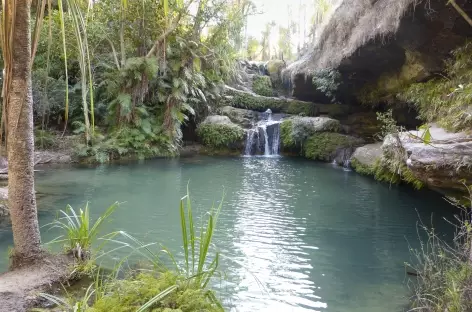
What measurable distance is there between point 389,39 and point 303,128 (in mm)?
5491

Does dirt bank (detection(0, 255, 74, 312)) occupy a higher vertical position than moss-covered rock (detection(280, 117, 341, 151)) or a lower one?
lower

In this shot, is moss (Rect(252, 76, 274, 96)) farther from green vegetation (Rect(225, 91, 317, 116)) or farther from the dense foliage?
the dense foliage

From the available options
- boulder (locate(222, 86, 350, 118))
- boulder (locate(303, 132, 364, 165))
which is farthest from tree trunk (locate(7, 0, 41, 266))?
boulder (locate(222, 86, 350, 118))

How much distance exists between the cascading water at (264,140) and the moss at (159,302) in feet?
41.3

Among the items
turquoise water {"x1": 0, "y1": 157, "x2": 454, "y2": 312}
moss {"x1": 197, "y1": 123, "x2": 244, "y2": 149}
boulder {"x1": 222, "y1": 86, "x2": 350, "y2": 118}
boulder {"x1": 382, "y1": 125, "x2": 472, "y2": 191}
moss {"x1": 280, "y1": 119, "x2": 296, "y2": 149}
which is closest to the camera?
turquoise water {"x1": 0, "y1": 157, "x2": 454, "y2": 312}

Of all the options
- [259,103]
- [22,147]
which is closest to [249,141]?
[259,103]

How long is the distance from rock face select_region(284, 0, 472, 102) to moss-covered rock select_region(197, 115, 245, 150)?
3649mm

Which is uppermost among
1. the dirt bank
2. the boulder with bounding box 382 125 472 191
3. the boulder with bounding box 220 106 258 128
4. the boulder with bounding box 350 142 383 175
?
the boulder with bounding box 220 106 258 128

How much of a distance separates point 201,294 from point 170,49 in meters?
12.8

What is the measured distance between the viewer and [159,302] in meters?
1.96

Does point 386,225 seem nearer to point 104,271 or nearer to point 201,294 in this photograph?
point 104,271

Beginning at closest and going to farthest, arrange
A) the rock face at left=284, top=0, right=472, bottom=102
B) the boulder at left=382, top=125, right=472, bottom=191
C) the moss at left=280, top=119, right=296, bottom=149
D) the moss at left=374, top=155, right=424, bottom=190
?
the boulder at left=382, top=125, right=472, bottom=191
the rock face at left=284, top=0, right=472, bottom=102
the moss at left=374, top=155, right=424, bottom=190
the moss at left=280, top=119, right=296, bottom=149

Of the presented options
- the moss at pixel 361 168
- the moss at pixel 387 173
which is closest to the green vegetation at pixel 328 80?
the moss at pixel 361 168

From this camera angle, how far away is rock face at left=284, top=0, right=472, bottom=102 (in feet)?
24.5
